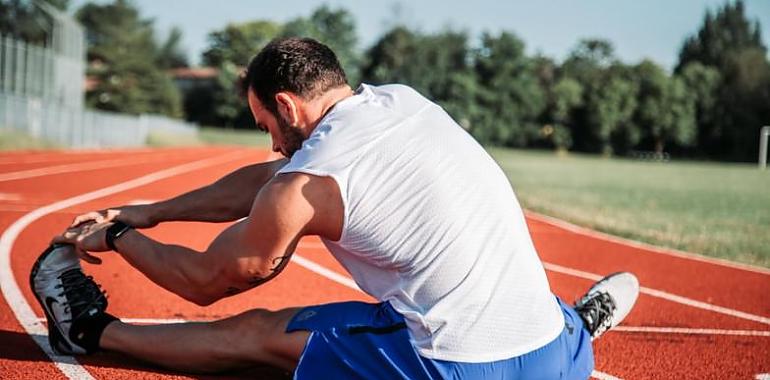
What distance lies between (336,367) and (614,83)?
86243mm

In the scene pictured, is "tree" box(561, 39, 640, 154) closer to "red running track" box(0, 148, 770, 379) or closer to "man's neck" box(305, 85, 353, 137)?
"red running track" box(0, 148, 770, 379)

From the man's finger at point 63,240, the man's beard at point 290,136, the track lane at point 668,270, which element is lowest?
the track lane at point 668,270

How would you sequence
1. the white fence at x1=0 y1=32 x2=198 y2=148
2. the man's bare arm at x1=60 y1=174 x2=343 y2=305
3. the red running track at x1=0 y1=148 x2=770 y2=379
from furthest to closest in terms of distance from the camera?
the white fence at x1=0 y1=32 x2=198 y2=148 < the red running track at x1=0 y1=148 x2=770 y2=379 < the man's bare arm at x1=60 y1=174 x2=343 y2=305

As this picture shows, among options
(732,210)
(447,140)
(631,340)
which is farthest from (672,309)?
(732,210)

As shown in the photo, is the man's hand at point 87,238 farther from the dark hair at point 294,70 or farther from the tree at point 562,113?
the tree at point 562,113

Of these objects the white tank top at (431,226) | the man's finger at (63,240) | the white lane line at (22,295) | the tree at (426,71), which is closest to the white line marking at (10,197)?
the white lane line at (22,295)

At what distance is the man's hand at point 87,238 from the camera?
136 inches

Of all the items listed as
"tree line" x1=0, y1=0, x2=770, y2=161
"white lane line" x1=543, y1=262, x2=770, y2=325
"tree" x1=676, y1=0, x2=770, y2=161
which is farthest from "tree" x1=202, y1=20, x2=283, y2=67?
"white lane line" x1=543, y1=262, x2=770, y2=325

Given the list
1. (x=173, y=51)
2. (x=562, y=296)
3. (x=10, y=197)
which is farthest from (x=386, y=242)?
(x=173, y=51)

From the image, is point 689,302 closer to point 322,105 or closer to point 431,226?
point 431,226

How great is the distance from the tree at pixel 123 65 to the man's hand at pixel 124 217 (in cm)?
7650

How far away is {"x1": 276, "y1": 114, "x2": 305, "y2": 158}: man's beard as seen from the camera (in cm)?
299

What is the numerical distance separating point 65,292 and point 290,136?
1393mm

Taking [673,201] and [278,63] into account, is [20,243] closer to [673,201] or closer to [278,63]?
[278,63]
